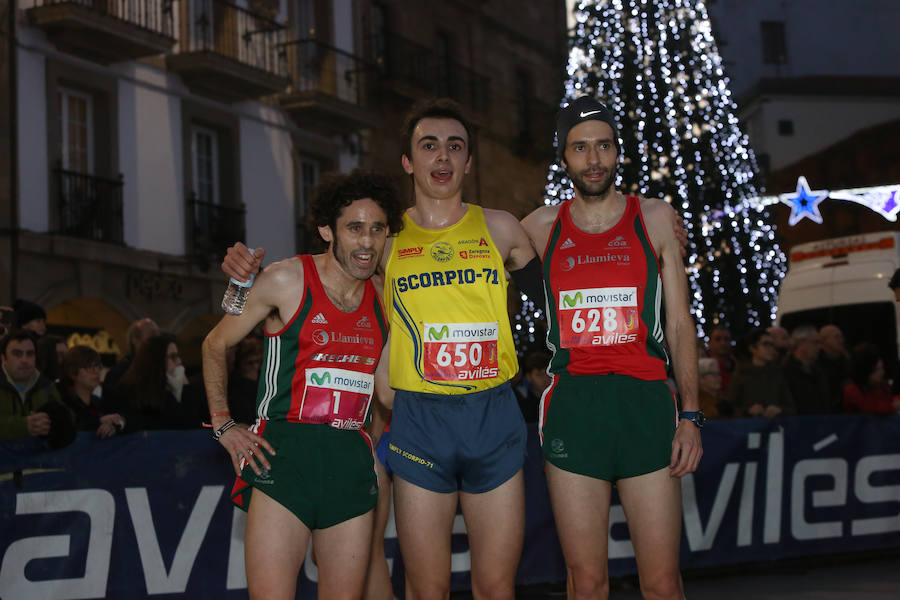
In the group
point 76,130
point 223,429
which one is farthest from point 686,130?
point 223,429

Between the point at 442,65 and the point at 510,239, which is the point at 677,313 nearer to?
the point at 510,239

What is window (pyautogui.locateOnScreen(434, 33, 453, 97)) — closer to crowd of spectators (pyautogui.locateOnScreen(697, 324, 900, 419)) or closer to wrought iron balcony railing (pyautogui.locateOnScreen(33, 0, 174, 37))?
wrought iron balcony railing (pyautogui.locateOnScreen(33, 0, 174, 37))

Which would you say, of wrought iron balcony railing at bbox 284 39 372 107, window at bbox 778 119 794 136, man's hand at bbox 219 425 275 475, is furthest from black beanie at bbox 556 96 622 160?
window at bbox 778 119 794 136

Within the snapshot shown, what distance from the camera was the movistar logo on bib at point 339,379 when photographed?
5121 millimetres

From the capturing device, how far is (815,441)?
10.2 metres

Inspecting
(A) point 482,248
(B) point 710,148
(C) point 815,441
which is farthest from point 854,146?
(A) point 482,248

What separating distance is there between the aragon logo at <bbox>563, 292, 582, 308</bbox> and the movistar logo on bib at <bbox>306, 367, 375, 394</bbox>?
3.04 feet

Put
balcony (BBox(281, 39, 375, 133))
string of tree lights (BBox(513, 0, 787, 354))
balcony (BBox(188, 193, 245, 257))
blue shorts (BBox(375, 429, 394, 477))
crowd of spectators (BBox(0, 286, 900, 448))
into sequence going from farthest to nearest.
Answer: balcony (BBox(281, 39, 375, 133)) → balcony (BBox(188, 193, 245, 257)) → string of tree lights (BBox(513, 0, 787, 354)) → crowd of spectators (BBox(0, 286, 900, 448)) → blue shorts (BBox(375, 429, 394, 477))

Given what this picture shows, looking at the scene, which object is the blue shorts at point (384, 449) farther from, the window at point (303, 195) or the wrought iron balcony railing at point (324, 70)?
the wrought iron balcony railing at point (324, 70)

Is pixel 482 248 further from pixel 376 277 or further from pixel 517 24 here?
pixel 517 24

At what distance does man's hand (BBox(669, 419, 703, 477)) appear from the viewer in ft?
17.0

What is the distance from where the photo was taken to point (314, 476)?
199 inches

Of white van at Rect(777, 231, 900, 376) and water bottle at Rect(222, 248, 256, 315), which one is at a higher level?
white van at Rect(777, 231, 900, 376)

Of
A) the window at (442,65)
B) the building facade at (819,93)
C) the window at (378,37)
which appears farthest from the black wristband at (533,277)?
the building facade at (819,93)
